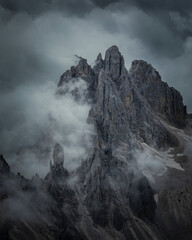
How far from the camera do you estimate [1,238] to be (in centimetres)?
19525

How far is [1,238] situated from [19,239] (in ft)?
28.7

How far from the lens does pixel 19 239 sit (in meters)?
198
